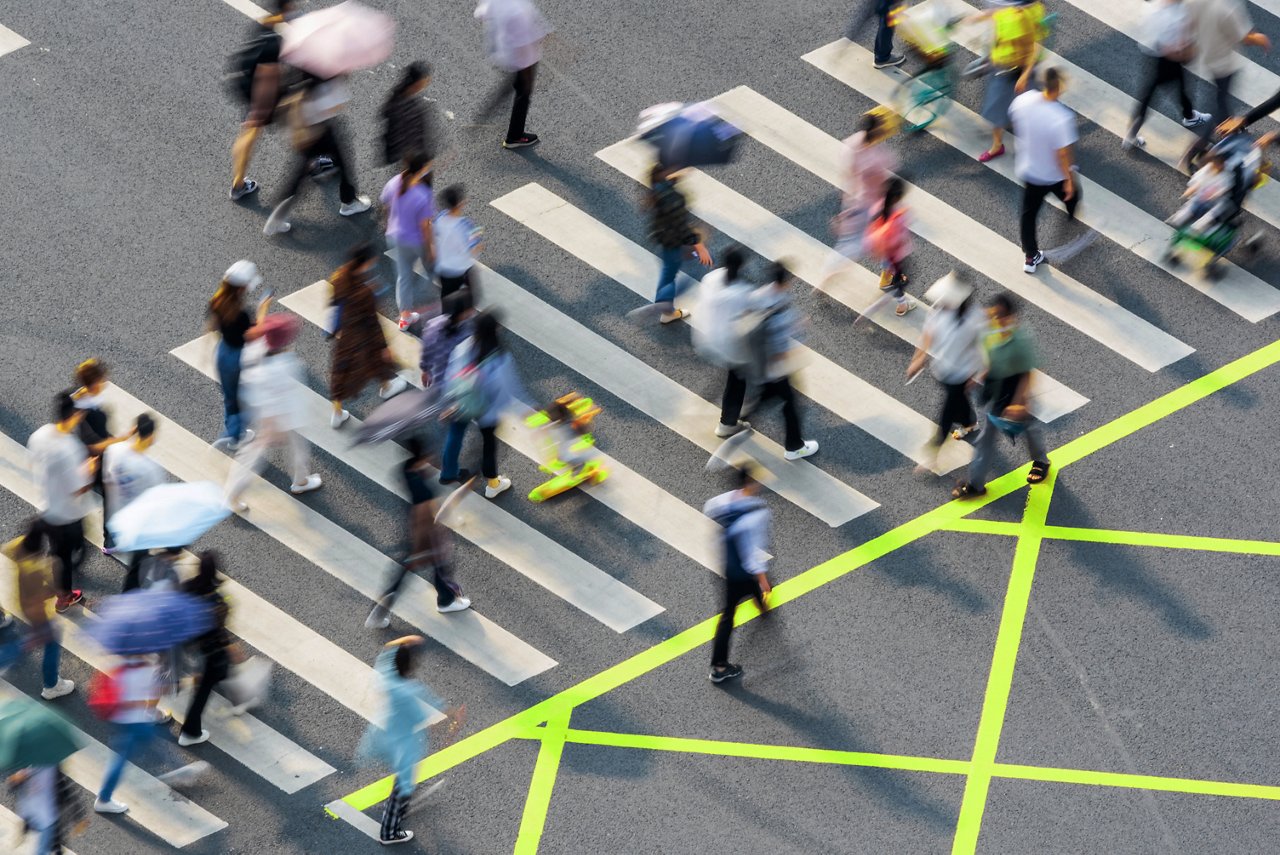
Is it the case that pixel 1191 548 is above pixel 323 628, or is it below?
above

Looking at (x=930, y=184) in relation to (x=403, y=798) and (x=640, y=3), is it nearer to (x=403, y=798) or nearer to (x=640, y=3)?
(x=640, y=3)

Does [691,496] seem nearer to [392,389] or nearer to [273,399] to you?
[392,389]

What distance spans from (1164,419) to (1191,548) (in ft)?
4.47

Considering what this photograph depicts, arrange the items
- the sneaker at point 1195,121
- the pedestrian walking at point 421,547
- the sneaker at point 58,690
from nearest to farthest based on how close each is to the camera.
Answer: the pedestrian walking at point 421,547 < the sneaker at point 58,690 < the sneaker at point 1195,121

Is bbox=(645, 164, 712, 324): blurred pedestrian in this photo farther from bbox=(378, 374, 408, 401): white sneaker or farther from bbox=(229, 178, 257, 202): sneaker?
bbox=(229, 178, 257, 202): sneaker

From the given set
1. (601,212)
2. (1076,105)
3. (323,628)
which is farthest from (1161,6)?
(323,628)

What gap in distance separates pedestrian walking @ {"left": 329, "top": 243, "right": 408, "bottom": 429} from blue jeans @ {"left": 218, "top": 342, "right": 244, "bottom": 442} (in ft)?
2.46

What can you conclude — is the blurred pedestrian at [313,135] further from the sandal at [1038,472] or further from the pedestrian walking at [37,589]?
the sandal at [1038,472]

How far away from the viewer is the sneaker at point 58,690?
1480 centimetres

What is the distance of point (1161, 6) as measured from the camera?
18.6 m

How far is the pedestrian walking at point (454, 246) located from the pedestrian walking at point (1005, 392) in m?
4.05

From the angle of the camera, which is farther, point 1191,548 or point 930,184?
point 930,184

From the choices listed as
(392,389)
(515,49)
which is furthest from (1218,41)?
(392,389)

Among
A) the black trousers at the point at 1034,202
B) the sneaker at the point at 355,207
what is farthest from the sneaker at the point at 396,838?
the black trousers at the point at 1034,202
